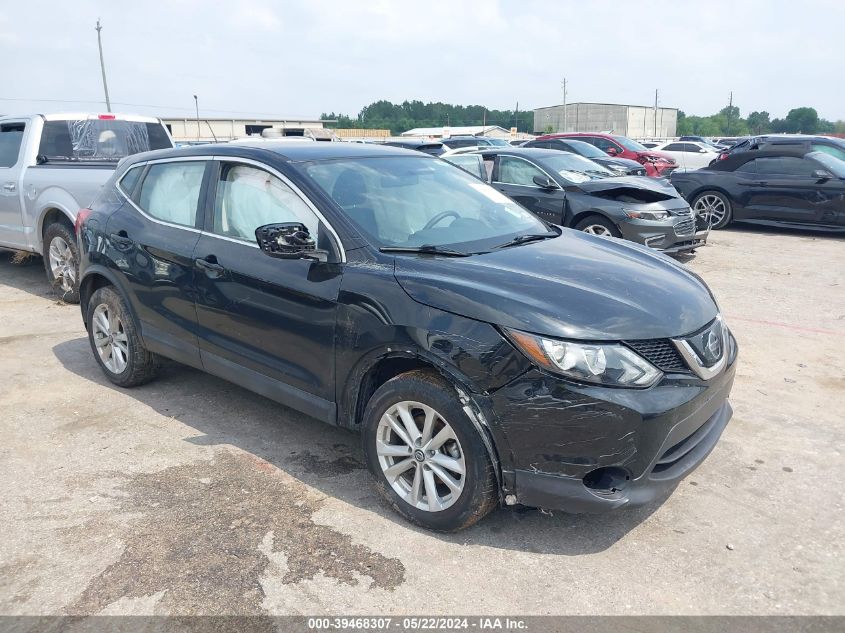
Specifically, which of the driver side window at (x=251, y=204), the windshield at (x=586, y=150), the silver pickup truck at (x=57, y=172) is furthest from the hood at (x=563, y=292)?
the windshield at (x=586, y=150)

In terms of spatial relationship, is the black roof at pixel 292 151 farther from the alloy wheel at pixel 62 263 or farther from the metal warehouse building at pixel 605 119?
the metal warehouse building at pixel 605 119

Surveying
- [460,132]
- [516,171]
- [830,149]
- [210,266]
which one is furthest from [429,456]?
[460,132]

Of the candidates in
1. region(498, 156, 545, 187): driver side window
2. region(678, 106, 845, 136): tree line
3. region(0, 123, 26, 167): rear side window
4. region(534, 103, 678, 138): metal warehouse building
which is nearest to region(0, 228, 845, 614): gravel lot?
region(0, 123, 26, 167): rear side window

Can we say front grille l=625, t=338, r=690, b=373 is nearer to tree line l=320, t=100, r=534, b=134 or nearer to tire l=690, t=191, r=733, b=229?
tire l=690, t=191, r=733, b=229

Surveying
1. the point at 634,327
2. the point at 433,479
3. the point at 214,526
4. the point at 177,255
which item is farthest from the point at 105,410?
the point at 634,327

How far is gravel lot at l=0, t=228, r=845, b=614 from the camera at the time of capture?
2898mm

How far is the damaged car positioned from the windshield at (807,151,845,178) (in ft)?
10.7

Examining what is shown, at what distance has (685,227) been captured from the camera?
9.32 meters

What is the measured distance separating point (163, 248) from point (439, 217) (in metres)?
1.83

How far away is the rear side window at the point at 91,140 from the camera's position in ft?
26.6

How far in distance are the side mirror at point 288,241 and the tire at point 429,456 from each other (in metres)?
0.81

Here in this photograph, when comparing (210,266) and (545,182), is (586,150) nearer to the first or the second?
(545,182)

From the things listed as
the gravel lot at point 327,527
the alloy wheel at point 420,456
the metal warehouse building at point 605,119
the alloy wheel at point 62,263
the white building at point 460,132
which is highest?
the metal warehouse building at point 605,119

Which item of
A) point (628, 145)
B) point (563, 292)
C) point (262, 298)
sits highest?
point (628, 145)
